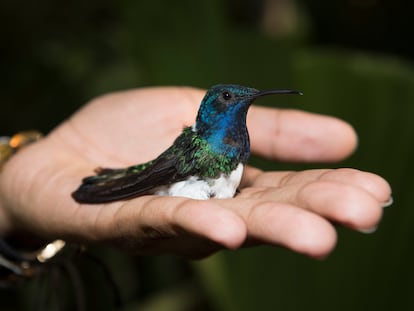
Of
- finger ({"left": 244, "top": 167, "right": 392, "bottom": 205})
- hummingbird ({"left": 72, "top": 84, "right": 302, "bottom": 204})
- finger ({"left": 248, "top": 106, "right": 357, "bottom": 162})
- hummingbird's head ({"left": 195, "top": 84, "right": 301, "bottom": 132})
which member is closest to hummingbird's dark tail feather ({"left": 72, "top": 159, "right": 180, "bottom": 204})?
hummingbird ({"left": 72, "top": 84, "right": 302, "bottom": 204})

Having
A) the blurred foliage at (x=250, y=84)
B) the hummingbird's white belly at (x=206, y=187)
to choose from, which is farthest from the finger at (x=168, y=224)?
the blurred foliage at (x=250, y=84)

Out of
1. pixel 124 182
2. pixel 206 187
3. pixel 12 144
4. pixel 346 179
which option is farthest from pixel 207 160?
pixel 12 144

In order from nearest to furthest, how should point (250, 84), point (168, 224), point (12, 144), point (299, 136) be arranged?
point (168, 224), point (299, 136), point (12, 144), point (250, 84)

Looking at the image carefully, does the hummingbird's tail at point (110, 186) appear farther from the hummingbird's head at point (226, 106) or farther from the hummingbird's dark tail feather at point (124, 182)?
the hummingbird's head at point (226, 106)

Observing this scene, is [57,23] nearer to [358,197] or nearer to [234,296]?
[234,296]

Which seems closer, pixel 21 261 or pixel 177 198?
pixel 177 198

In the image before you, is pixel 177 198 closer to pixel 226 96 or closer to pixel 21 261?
pixel 226 96

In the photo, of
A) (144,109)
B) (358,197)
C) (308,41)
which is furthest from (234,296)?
(308,41)
